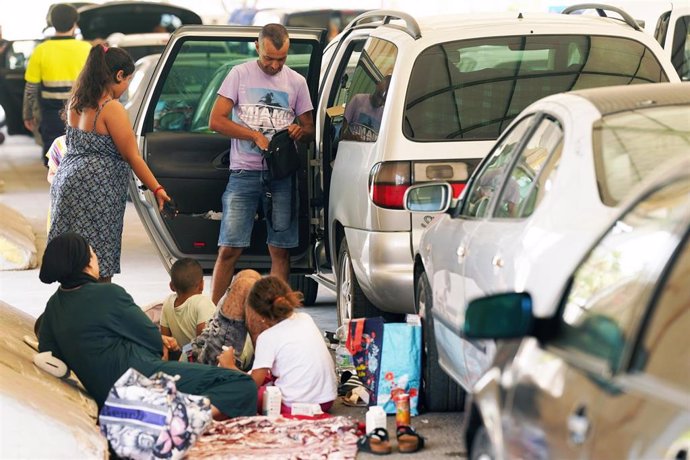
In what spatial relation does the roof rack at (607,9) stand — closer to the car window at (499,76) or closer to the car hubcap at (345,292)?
the car window at (499,76)

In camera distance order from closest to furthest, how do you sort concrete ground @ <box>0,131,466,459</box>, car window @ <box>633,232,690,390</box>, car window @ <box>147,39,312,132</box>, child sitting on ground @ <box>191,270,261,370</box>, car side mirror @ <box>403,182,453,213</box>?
car window @ <box>633,232,690,390</box>, car side mirror @ <box>403,182,453,213</box>, concrete ground @ <box>0,131,466,459</box>, child sitting on ground @ <box>191,270,261,370</box>, car window @ <box>147,39,312,132</box>

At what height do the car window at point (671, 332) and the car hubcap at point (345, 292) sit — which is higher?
the car window at point (671, 332)

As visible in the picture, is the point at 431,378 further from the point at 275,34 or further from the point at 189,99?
the point at 189,99

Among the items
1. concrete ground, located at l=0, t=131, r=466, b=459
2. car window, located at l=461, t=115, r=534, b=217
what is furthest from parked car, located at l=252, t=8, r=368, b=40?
car window, located at l=461, t=115, r=534, b=217

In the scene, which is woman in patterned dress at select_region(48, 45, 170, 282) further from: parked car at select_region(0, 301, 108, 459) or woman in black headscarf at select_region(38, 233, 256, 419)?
woman in black headscarf at select_region(38, 233, 256, 419)

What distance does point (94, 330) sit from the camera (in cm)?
684

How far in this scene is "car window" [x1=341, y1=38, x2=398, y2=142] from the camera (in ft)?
27.0

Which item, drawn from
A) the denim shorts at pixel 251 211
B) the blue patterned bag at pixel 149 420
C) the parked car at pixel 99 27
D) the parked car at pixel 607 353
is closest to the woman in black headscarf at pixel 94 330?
the blue patterned bag at pixel 149 420

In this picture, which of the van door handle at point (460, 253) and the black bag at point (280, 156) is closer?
the van door handle at point (460, 253)

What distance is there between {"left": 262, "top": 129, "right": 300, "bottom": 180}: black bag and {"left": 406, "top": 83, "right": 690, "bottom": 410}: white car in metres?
2.57

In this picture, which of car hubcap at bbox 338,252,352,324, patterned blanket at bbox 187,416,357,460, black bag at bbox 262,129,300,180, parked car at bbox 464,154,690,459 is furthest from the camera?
black bag at bbox 262,129,300,180

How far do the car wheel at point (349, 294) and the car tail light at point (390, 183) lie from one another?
2.48 ft

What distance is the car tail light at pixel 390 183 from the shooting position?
7812 mm

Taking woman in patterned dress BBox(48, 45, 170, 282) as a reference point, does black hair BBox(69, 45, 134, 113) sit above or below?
above
